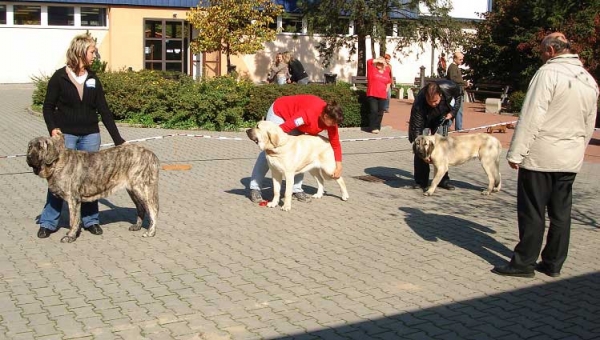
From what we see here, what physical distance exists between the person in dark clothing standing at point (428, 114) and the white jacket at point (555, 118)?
416cm

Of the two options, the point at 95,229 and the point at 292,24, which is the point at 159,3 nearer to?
the point at 292,24

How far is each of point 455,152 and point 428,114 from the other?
2.34 ft

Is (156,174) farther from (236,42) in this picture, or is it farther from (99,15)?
(99,15)

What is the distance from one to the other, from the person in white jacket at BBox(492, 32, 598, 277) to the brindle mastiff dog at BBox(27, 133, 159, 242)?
141 inches

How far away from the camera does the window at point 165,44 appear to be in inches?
1315

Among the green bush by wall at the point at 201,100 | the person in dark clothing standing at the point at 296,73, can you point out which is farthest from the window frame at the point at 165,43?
the green bush by wall at the point at 201,100

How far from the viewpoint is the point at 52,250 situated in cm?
759

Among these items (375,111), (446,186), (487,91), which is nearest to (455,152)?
(446,186)

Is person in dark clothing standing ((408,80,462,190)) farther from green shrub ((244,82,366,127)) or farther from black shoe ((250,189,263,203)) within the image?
green shrub ((244,82,366,127))

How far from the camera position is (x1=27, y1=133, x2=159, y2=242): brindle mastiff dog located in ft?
24.5

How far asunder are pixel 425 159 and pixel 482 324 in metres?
5.05

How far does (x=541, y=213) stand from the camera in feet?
22.3

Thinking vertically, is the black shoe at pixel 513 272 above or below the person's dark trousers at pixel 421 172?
below

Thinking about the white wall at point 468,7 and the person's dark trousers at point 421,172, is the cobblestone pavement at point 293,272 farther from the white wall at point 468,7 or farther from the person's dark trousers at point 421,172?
the white wall at point 468,7
